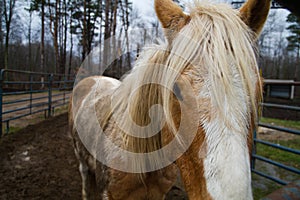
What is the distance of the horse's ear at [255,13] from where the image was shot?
3.74 feet

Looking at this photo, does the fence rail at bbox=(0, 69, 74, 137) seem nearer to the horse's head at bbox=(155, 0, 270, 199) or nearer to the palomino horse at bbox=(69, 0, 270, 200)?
the palomino horse at bbox=(69, 0, 270, 200)

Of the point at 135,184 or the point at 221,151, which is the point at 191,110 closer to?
the point at 221,151

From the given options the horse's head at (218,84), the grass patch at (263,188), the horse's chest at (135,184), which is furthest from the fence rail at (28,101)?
the grass patch at (263,188)

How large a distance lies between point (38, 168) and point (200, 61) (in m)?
3.87

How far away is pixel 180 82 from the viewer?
1002mm

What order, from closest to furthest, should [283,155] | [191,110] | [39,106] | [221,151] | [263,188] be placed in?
1. [221,151]
2. [191,110]
3. [263,188]
4. [283,155]
5. [39,106]

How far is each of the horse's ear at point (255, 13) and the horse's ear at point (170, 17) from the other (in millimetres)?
336

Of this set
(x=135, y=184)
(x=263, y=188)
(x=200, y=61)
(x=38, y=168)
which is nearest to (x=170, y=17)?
(x=200, y=61)

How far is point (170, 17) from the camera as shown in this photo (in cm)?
119

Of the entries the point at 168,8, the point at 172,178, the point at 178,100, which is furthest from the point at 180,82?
the point at 172,178

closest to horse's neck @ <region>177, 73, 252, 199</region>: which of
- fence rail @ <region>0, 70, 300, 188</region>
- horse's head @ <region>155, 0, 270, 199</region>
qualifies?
horse's head @ <region>155, 0, 270, 199</region>

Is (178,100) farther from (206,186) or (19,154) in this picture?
(19,154)

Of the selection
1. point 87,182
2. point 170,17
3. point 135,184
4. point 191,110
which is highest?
point 170,17

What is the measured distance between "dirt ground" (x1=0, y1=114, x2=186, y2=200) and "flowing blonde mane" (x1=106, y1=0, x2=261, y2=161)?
2297 mm
